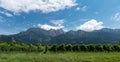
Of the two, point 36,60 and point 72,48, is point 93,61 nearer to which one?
point 36,60

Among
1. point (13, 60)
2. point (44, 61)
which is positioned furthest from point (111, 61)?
point (13, 60)

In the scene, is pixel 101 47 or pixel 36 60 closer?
pixel 36 60

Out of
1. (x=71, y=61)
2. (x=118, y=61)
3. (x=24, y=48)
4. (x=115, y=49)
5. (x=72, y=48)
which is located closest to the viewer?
(x=71, y=61)

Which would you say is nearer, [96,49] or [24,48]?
[96,49]

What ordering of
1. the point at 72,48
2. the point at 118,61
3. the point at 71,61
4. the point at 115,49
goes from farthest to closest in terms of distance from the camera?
the point at 72,48 < the point at 115,49 < the point at 118,61 < the point at 71,61

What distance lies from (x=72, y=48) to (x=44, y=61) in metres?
63.6

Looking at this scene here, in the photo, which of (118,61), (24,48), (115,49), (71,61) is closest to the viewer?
(71,61)

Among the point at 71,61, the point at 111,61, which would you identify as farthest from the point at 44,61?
the point at 111,61

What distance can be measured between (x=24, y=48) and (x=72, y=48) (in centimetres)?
2495

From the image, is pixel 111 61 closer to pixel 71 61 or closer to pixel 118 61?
pixel 118 61

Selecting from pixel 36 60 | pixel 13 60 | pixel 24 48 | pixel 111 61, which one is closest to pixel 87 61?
pixel 111 61

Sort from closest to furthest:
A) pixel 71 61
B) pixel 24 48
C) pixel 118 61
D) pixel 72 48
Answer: pixel 71 61, pixel 118 61, pixel 72 48, pixel 24 48

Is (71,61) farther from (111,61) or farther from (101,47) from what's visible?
(101,47)

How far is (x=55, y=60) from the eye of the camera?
34156 mm
